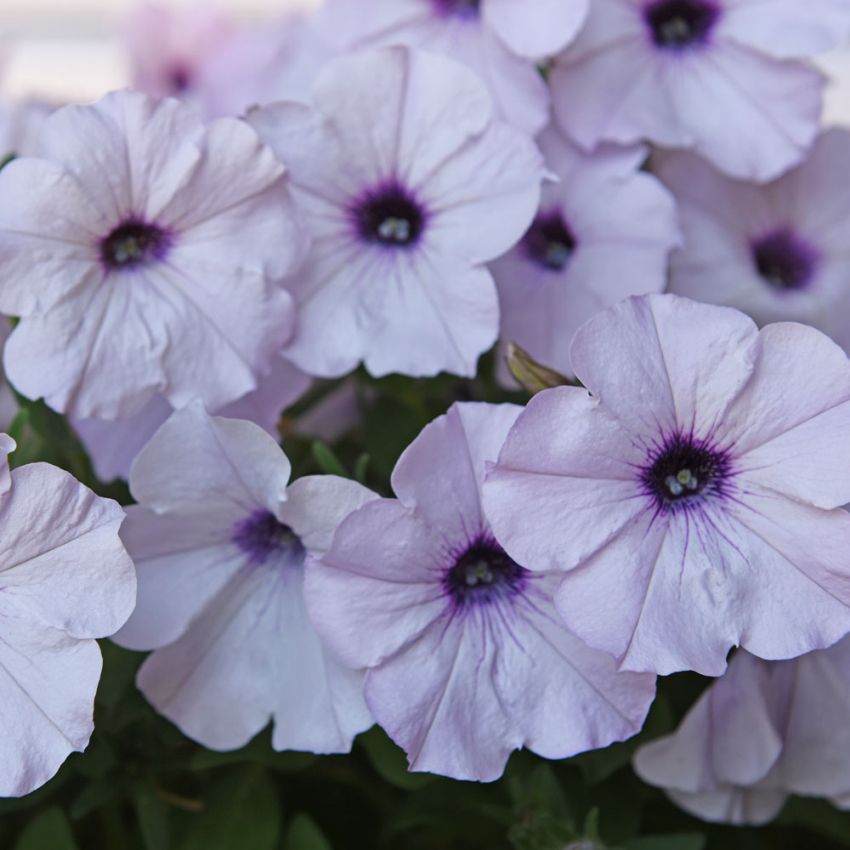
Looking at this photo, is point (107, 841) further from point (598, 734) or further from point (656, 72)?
point (656, 72)

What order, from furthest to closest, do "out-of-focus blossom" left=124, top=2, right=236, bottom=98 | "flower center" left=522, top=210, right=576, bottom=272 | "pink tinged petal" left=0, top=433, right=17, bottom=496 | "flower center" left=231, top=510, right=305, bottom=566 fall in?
1. "out-of-focus blossom" left=124, top=2, right=236, bottom=98
2. "flower center" left=522, top=210, right=576, bottom=272
3. "flower center" left=231, top=510, right=305, bottom=566
4. "pink tinged petal" left=0, top=433, right=17, bottom=496

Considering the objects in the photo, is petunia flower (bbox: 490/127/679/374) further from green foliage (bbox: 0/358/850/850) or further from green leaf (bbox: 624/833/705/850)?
green leaf (bbox: 624/833/705/850)

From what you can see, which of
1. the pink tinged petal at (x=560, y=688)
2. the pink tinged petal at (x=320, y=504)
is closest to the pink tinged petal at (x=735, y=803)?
the pink tinged petal at (x=560, y=688)

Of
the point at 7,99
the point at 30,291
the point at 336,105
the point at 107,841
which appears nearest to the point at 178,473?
the point at 30,291

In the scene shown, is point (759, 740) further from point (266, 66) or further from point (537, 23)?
point (266, 66)

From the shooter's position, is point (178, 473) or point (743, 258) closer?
point (178, 473)

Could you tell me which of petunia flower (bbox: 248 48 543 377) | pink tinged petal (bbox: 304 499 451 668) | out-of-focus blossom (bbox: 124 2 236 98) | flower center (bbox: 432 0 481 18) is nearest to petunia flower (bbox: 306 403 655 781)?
pink tinged petal (bbox: 304 499 451 668)
